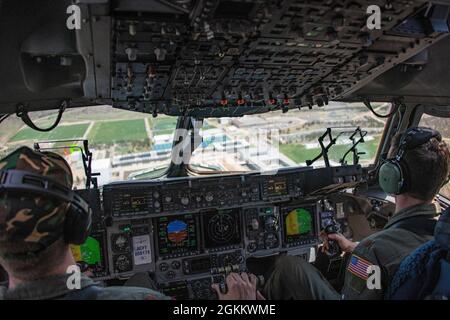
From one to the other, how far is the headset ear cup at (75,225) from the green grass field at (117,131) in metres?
1.86

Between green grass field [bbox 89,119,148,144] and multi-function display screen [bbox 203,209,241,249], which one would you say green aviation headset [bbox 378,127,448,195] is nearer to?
multi-function display screen [bbox 203,209,241,249]

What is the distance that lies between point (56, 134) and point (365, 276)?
2287 mm

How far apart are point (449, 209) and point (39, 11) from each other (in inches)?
71.2

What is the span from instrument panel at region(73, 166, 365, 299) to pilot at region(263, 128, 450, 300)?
1.57m

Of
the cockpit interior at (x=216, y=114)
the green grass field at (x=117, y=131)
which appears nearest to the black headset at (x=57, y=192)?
the cockpit interior at (x=216, y=114)

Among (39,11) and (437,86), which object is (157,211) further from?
(437,86)

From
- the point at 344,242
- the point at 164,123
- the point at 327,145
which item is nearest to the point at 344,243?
the point at 344,242

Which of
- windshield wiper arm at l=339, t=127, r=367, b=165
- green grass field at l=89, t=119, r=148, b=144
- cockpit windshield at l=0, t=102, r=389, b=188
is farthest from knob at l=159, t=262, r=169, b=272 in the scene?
windshield wiper arm at l=339, t=127, r=367, b=165

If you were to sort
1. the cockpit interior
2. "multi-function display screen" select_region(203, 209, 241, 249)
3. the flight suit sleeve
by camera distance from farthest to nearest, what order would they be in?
"multi-function display screen" select_region(203, 209, 241, 249)
the cockpit interior
the flight suit sleeve

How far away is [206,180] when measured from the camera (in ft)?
10.1

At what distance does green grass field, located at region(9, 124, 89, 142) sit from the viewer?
2.60 m

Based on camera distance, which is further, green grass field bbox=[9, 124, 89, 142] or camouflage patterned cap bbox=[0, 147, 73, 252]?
green grass field bbox=[9, 124, 89, 142]

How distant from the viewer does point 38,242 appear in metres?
0.98

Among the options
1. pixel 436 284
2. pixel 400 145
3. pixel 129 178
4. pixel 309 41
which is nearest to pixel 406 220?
pixel 400 145
